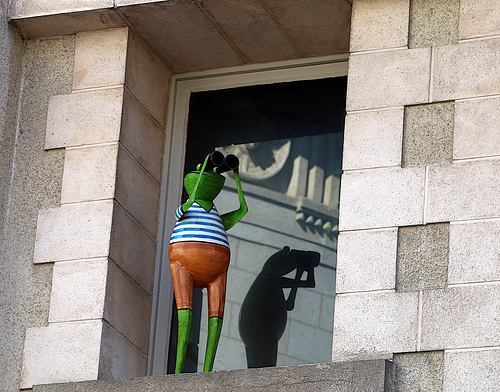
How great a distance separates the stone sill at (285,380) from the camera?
4.62 m

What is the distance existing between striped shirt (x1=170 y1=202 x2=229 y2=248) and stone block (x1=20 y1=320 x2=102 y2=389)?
51 centimetres

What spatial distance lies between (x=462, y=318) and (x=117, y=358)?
5.00ft

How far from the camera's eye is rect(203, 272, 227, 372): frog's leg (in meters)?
5.22

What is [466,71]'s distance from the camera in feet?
16.6

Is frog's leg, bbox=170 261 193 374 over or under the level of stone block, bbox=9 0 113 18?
under

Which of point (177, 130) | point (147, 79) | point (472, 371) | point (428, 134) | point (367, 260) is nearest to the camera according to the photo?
point (472, 371)

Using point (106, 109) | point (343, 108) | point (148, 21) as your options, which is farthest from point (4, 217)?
point (343, 108)

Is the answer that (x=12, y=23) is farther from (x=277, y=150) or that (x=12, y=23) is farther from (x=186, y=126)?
(x=277, y=150)

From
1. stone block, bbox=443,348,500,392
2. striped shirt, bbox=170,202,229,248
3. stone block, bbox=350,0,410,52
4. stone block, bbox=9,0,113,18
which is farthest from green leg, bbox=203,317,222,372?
stone block, bbox=9,0,113,18

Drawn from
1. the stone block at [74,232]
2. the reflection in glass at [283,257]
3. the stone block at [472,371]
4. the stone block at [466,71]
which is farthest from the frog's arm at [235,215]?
the stone block at [472,371]

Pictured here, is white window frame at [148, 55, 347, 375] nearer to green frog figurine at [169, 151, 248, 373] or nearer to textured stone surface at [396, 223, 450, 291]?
green frog figurine at [169, 151, 248, 373]

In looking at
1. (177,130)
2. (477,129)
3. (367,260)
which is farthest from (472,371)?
(177,130)

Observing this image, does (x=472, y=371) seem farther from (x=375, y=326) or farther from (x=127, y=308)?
(x=127, y=308)

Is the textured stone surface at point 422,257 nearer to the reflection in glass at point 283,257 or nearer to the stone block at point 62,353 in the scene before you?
the reflection in glass at point 283,257
